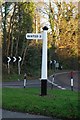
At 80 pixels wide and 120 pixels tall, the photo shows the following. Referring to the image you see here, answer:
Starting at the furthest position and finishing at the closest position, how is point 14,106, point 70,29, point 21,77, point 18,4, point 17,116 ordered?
1. point 70,29
2. point 18,4
3. point 21,77
4. point 14,106
5. point 17,116

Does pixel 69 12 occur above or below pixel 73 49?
above

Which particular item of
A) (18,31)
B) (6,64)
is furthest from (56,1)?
(6,64)

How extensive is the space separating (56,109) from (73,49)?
5480 cm

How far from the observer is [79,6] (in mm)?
58469

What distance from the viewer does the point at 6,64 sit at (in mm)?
42531

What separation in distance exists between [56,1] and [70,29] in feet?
21.6

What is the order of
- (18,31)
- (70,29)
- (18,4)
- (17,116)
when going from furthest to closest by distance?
1. (70,29)
2. (18,31)
3. (18,4)
4. (17,116)

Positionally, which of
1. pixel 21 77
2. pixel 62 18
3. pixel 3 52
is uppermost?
pixel 62 18

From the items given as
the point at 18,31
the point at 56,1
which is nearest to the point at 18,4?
the point at 18,31

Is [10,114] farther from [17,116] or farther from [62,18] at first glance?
[62,18]

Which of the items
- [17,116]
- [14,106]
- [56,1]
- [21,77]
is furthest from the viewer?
[56,1]

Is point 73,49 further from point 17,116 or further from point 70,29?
point 17,116

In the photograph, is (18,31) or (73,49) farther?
(73,49)

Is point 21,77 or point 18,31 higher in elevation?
point 18,31
